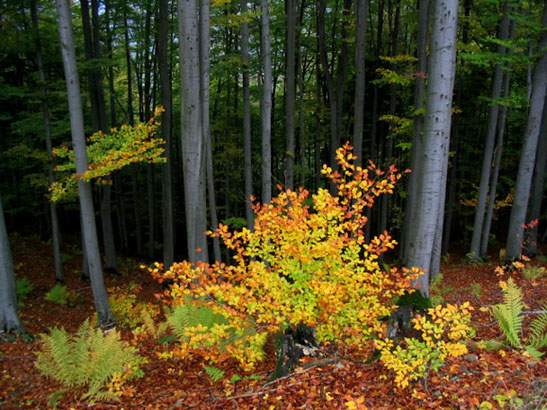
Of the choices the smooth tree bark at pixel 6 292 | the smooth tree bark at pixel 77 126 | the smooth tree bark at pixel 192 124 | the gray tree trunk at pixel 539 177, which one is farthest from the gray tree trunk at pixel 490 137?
the smooth tree bark at pixel 6 292

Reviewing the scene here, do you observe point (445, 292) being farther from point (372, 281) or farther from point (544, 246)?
point (544, 246)

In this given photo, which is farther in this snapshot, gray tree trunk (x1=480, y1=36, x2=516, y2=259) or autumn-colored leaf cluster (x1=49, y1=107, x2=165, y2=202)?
gray tree trunk (x1=480, y1=36, x2=516, y2=259)

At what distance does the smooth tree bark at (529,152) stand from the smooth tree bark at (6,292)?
487 inches

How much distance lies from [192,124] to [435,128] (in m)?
4.31

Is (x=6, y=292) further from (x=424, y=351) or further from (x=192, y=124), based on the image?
(x=424, y=351)

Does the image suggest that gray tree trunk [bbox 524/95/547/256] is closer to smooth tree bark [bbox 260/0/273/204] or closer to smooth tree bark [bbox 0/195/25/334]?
smooth tree bark [bbox 260/0/273/204]

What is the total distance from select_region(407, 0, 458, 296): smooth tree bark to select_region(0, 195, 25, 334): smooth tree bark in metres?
7.35

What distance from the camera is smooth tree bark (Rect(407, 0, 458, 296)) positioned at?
442cm

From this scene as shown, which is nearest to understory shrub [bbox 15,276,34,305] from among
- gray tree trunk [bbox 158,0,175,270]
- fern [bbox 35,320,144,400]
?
gray tree trunk [bbox 158,0,175,270]

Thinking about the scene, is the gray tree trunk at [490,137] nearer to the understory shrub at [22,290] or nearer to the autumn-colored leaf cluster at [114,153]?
the autumn-colored leaf cluster at [114,153]

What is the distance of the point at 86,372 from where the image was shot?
4664 mm

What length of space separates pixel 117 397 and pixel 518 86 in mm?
19134

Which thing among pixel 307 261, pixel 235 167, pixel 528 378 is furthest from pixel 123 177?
pixel 528 378

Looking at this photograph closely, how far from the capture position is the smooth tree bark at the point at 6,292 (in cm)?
669
